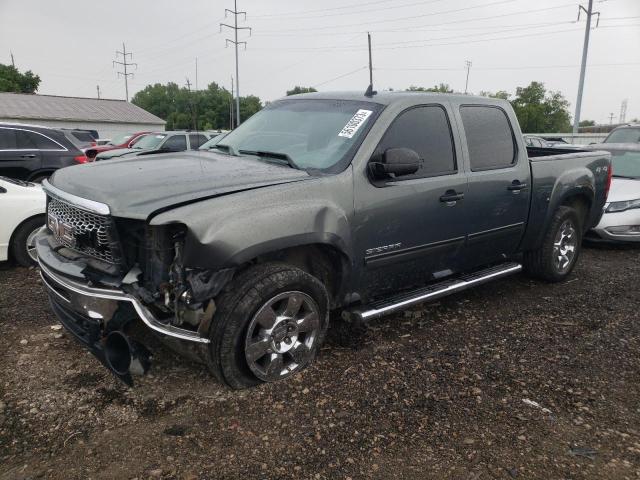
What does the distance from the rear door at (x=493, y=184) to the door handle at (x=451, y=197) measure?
0.11 metres

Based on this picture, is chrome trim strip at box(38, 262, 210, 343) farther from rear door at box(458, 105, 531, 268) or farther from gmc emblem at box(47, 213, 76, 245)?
rear door at box(458, 105, 531, 268)

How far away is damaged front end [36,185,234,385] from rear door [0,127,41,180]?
21.6 ft

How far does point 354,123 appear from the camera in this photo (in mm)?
3633

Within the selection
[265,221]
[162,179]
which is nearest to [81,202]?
[162,179]

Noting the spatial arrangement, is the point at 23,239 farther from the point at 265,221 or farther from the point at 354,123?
the point at 354,123

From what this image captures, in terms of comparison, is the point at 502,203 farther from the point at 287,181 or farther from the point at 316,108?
the point at 287,181

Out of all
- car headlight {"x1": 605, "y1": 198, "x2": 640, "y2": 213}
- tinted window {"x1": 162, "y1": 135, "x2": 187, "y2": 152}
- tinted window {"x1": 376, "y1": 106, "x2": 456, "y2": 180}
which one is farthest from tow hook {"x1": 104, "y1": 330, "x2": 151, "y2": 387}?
tinted window {"x1": 162, "y1": 135, "x2": 187, "y2": 152}

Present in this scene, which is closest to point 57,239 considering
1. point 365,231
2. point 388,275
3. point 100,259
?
point 100,259

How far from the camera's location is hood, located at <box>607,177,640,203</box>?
7203 mm

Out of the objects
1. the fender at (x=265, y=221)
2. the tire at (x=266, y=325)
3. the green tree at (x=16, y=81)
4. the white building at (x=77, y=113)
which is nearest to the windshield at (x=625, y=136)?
the fender at (x=265, y=221)

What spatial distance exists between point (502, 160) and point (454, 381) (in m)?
2.11

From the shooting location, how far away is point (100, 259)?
9.72 ft

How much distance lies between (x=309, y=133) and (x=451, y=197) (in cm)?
120

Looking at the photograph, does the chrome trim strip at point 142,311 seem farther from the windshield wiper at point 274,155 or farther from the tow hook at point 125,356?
the windshield wiper at point 274,155
